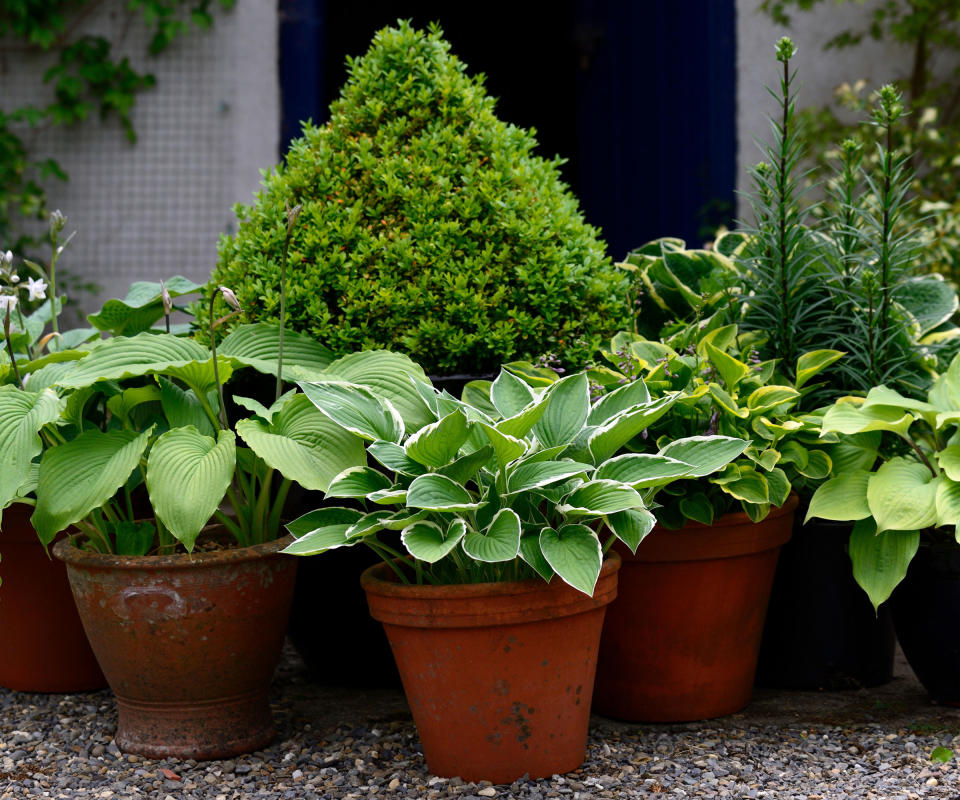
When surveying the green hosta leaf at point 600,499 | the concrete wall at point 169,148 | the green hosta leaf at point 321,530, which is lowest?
the green hosta leaf at point 321,530

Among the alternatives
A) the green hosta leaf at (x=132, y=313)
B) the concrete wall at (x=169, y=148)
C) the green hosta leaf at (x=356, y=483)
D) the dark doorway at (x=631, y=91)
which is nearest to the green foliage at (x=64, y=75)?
the concrete wall at (x=169, y=148)

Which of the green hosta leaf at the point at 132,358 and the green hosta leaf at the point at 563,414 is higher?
the green hosta leaf at the point at 132,358

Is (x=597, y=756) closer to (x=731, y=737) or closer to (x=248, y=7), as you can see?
(x=731, y=737)

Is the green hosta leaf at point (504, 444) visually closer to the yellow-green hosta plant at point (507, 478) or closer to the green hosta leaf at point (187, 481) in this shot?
the yellow-green hosta plant at point (507, 478)

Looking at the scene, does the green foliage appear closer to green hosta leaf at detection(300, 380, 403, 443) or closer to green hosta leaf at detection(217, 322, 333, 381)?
green hosta leaf at detection(217, 322, 333, 381)

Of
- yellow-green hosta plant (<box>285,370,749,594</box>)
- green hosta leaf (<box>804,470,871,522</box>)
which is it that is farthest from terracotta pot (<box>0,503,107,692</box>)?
green hosta leaf (<box>804,470,871,522</box>)

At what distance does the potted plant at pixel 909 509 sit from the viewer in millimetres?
2135

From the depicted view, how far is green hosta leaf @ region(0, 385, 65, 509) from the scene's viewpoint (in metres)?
1.94

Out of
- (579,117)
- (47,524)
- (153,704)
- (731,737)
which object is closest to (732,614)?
(731,737)

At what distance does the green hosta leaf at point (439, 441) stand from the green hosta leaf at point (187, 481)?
0.34 metres

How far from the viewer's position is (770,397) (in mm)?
2270

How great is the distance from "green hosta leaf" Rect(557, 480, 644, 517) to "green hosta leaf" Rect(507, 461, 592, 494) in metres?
0.04

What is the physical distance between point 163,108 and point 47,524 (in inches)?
133

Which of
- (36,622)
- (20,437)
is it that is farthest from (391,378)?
(36,622)
